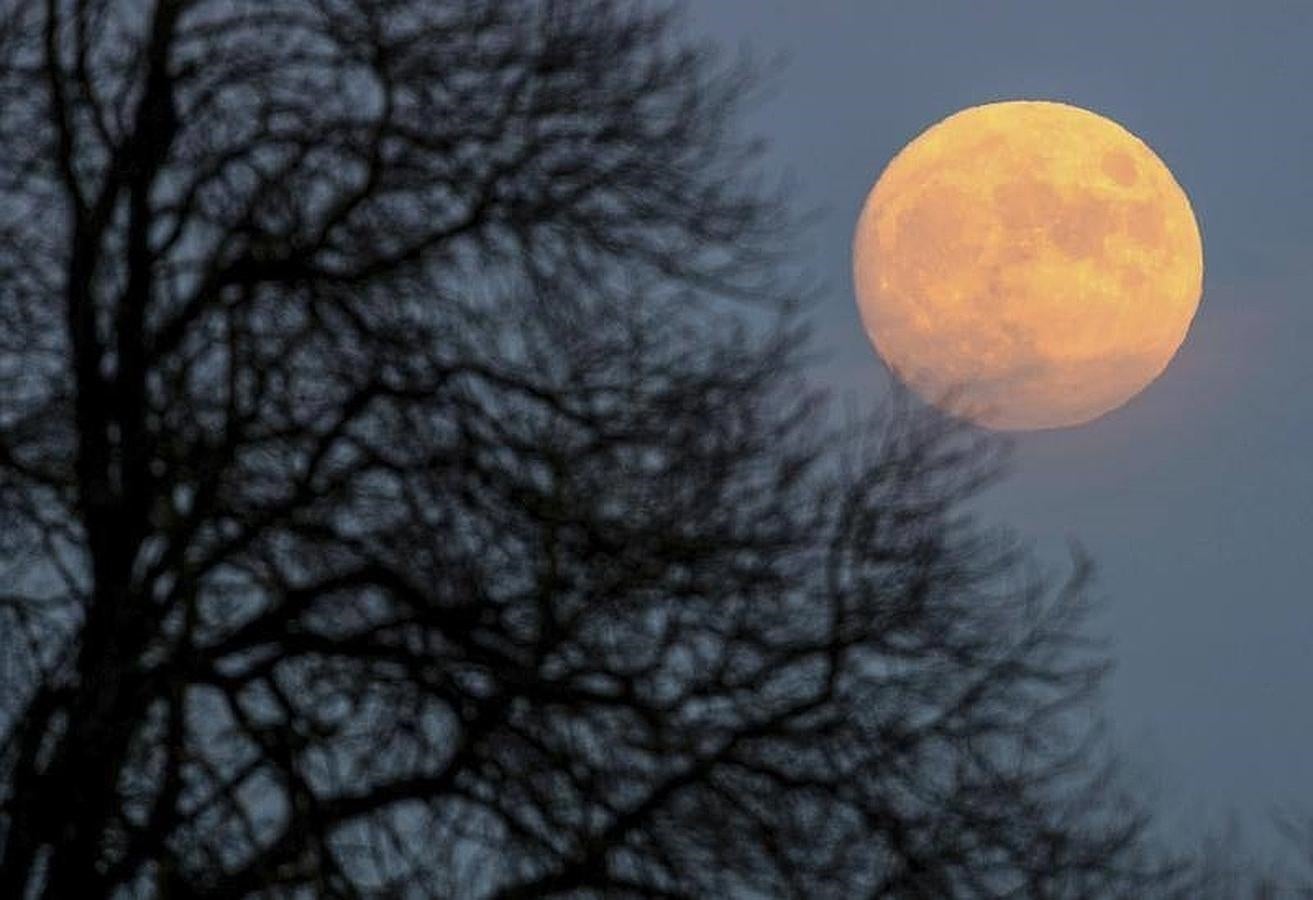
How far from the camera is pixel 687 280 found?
1605cm

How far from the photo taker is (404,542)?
1493 centimetres

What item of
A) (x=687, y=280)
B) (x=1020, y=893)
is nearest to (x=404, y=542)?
(x=687, y=280)

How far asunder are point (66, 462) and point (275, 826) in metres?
2.15

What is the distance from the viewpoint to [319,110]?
1574 cm

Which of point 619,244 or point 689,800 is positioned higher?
point 619,244

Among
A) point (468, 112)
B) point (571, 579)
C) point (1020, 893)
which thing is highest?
→ point (468, 112)

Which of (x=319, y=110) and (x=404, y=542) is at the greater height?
(x=319, y=110)

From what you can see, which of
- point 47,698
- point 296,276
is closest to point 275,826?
point 47,698

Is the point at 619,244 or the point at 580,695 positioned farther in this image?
the point at 619,244

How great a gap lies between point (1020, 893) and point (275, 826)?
3.12 meters

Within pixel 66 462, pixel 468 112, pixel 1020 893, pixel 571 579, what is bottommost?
pixel 1020 893

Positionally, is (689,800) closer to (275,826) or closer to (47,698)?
(275,826)

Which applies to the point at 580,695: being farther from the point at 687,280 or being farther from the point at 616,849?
the point at 687,280

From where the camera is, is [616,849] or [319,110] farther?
[319,110]
